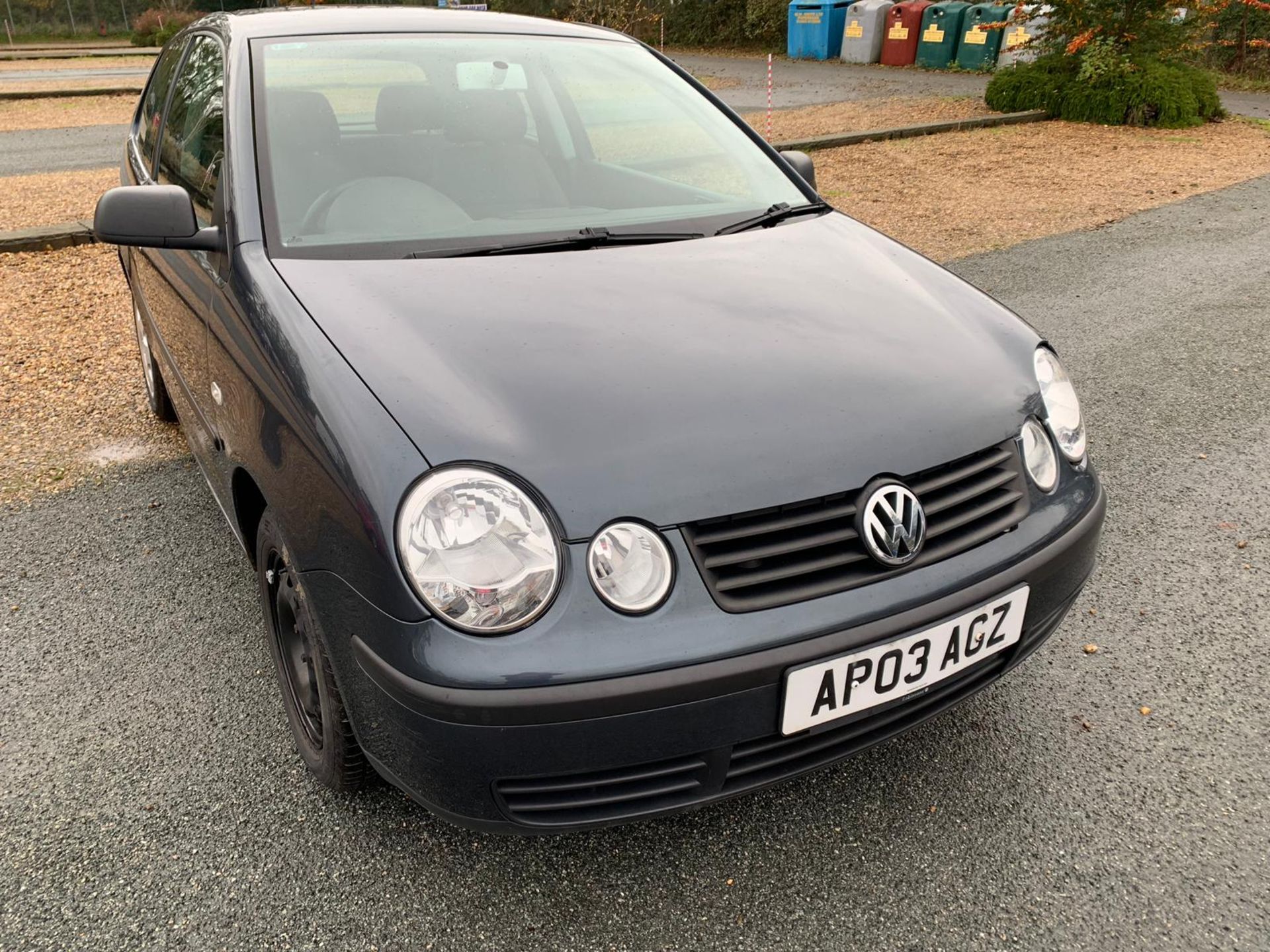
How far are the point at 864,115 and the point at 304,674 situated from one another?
12.4 metres

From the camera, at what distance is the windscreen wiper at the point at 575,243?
2223 millimetres

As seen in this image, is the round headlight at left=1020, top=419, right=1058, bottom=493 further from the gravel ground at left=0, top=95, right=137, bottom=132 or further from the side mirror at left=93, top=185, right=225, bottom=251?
the gravel ground at left=0, top=95, right=137, bottom=132

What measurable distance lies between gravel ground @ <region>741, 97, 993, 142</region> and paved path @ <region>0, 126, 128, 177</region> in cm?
737

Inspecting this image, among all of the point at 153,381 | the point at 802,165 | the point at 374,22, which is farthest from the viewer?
the point at 153,381

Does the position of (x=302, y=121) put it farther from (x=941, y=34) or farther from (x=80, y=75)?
(x=80, y=75)

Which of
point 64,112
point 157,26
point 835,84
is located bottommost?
point 157,26

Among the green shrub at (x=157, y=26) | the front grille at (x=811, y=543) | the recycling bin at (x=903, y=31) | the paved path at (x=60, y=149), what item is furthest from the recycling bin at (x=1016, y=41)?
the green shrub at (x=157, y=26)

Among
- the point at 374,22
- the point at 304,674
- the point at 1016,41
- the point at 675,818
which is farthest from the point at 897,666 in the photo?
the point at 1016,41

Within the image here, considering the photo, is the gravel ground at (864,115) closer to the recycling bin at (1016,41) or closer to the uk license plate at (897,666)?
the recycling bin at (1016,41)

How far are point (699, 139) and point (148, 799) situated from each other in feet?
7.62

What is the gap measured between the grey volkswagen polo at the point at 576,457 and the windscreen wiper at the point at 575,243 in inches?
0.4

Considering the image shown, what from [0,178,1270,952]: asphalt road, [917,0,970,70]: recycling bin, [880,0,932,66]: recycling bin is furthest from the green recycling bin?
[0,178,1270,952]: asphalt road

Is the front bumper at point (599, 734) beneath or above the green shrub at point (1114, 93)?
above

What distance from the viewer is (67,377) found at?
4449 millimetres
